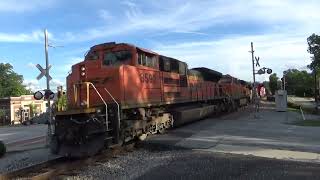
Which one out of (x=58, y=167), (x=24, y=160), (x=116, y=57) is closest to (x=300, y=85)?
(x=116, y=57)

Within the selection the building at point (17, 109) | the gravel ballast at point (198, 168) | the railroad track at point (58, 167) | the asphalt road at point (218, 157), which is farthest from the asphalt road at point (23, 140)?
the building at point (17, 109)

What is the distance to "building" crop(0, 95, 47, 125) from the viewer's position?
93062mm

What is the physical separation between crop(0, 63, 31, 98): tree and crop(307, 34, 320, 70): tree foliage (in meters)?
88.8

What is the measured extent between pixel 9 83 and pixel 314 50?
9273 centimetres

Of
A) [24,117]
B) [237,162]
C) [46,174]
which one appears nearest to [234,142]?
[237,162]

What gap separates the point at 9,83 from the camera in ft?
457

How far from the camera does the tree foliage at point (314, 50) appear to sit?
75625mm

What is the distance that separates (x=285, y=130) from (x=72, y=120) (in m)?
12.0

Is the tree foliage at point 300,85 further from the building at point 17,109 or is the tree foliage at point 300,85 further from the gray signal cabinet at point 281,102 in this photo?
the gray signal cabinet at point 281,102

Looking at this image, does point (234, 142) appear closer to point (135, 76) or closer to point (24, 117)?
point (135, 76)

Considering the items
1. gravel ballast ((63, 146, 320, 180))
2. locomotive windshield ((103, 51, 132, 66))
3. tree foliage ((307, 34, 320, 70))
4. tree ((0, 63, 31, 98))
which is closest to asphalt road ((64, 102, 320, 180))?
gravel ballast ((63, 146, 320, 180))

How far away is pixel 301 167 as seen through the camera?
1281cm

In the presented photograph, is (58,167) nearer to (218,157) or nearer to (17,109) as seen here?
(218,157)

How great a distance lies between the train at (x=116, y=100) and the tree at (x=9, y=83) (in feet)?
400
